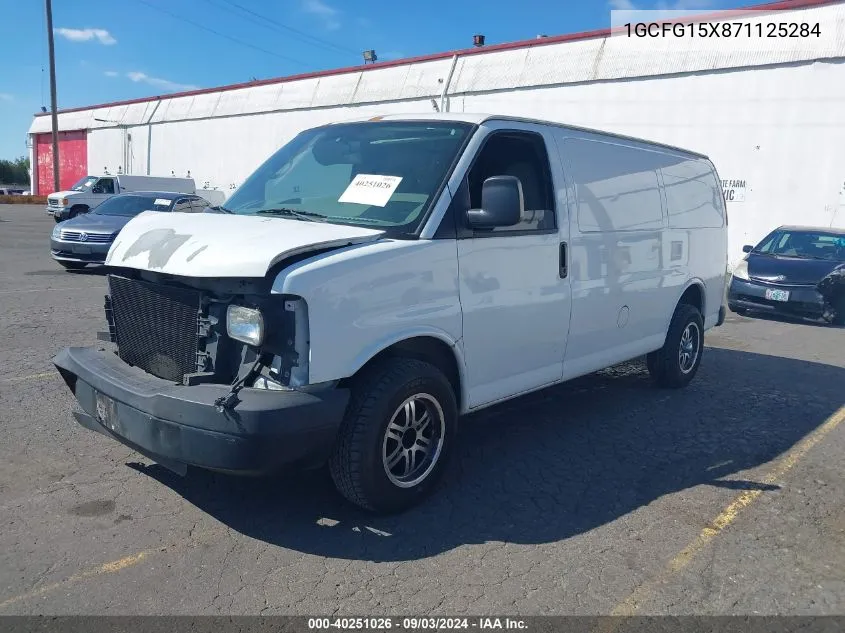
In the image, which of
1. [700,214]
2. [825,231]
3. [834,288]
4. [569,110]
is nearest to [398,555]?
[700,214]

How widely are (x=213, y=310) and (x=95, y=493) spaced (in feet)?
4.48

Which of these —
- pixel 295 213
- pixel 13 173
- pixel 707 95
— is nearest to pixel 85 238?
pixel 295 213

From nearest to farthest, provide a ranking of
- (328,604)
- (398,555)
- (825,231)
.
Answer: (328,604)
(398,555)
(825,231)

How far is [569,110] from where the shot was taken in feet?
68.9

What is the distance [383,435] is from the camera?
144 inches

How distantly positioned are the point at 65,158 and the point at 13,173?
5635 centimetres

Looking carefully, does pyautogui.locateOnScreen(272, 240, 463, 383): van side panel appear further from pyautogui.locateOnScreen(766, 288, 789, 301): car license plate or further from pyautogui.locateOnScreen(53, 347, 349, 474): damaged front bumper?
pyautogui.locateOnScreen(766, 288, 789, 301): car license plate

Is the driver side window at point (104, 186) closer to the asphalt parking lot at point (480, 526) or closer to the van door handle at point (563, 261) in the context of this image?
the asphalt parking lot at point (480, 526)

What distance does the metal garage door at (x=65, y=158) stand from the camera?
45316mm

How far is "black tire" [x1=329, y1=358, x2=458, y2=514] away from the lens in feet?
11.7

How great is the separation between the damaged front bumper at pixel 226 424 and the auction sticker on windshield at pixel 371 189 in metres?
1.24

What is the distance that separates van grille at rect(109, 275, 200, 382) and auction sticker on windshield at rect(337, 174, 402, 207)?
1.12 m

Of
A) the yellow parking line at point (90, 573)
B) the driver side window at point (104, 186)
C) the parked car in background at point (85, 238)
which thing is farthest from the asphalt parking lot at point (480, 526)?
the driver side window at point (104, 186)

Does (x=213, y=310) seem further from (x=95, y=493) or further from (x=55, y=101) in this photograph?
(x=55, y=101)
